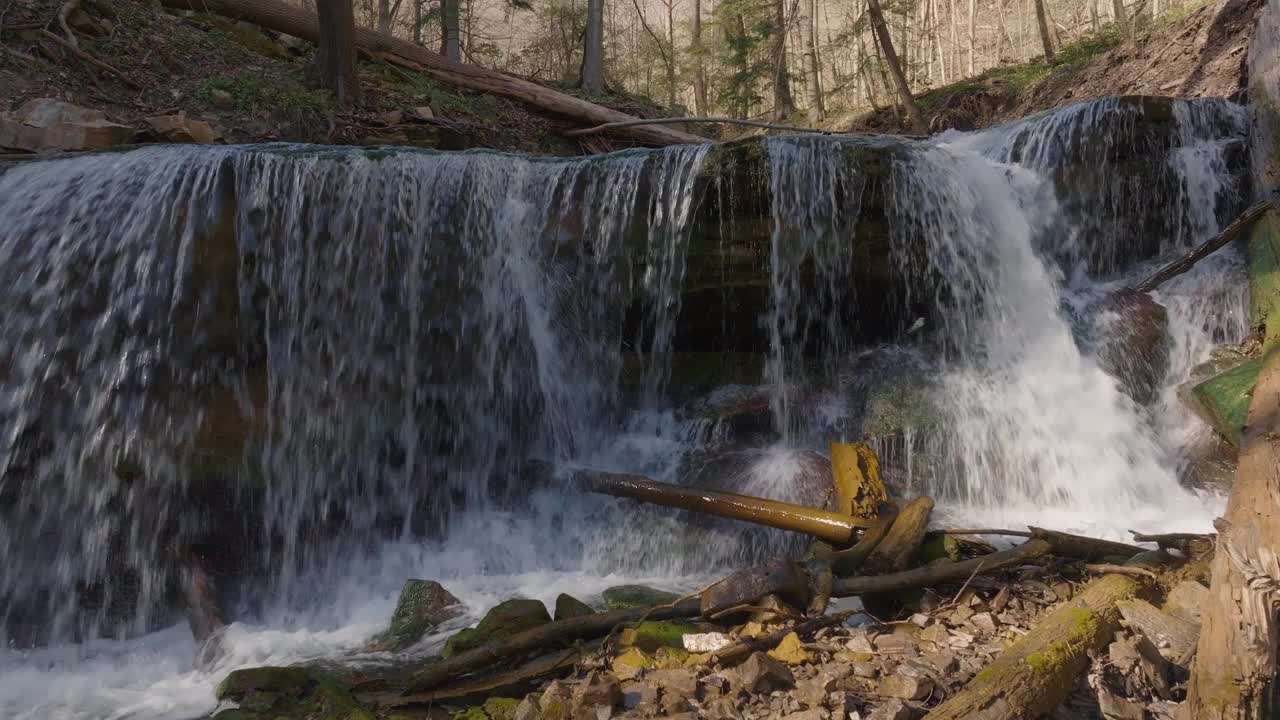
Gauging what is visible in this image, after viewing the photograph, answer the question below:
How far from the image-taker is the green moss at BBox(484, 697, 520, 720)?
2.87 meters

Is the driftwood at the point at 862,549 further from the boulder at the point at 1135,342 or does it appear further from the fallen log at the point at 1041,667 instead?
the boulder at the point at 1135,342

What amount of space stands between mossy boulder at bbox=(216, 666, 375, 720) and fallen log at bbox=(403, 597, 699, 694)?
0.87 feet

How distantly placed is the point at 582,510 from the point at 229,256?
3.34 meters

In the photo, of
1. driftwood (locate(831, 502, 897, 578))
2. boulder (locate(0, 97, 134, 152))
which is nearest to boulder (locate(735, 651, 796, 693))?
driftwood (locate(831, 502, 897, 578))

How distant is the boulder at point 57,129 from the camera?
7.28 meters

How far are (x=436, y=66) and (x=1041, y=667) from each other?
1238 centimetres

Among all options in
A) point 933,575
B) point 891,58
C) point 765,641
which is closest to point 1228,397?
point 933,575

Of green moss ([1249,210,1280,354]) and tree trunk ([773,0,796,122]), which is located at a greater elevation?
tree trunk ([773,0,796,122])

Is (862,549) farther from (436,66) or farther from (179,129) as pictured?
(436,66)

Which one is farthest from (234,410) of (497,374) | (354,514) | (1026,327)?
(1026,327)

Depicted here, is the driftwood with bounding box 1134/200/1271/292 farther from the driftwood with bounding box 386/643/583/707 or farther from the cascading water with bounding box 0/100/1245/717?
the driftwood with bounding box 386/643/583/707

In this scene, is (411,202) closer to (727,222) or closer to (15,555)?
(727,222)

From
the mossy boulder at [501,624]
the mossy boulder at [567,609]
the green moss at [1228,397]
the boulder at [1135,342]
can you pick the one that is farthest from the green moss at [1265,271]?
Answer: the mossy boulder at [501,624]

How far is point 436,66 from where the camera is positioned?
12.4 metres
